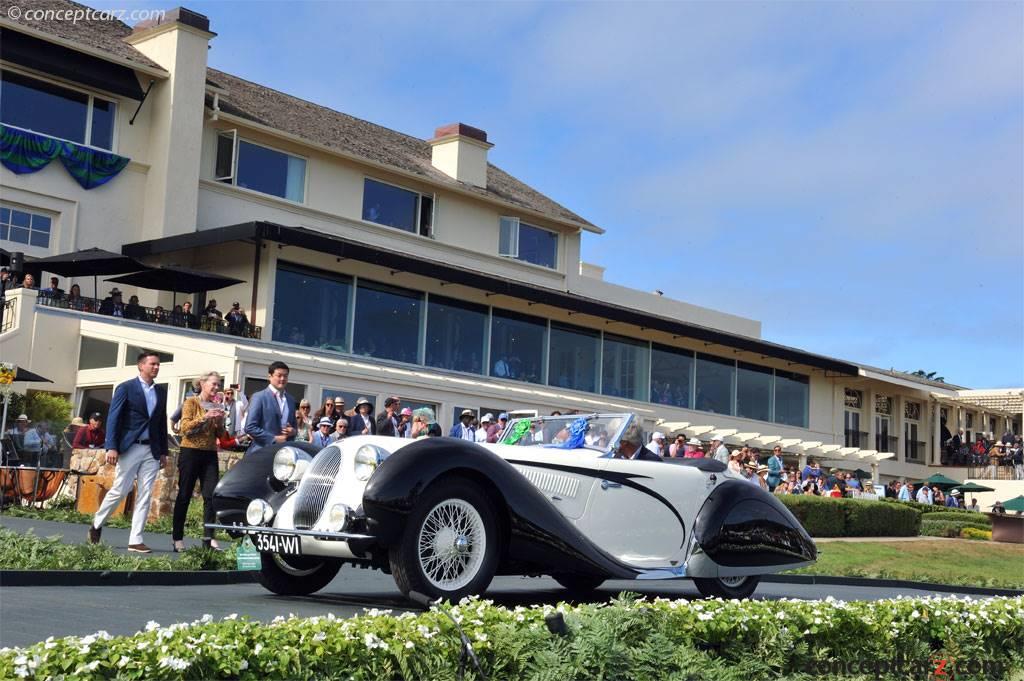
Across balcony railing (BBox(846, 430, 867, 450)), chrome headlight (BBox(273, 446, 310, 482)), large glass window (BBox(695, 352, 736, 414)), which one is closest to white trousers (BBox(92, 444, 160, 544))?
chrome headlight (BBox(273, 446, 310, 482))

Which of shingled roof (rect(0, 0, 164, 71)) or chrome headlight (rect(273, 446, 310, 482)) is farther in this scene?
shingled roof (rect(0, 0, 164, 71))

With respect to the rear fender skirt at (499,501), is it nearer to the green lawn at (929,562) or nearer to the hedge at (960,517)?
the green lawn at (929,562)

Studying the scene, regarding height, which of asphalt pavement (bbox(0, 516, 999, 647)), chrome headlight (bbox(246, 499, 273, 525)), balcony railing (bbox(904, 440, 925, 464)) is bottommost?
asphalt pavement (bbox(0, 516, 999, 647))

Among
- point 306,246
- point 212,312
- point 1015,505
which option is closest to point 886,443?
point 1015,505

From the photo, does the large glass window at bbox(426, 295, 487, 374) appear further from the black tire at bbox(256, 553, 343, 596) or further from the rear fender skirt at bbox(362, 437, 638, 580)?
the rear fender skirt at bbox(362, 437, 638, 580)

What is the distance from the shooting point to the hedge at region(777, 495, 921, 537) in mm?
25984

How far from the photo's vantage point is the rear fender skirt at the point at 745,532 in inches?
400

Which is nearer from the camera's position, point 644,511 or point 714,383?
point 644,511

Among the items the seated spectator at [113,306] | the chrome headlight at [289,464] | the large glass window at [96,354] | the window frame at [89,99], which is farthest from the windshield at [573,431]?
the window frame at [89,99]

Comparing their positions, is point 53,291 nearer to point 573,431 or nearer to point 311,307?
point 311,307

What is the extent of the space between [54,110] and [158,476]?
15.2 m

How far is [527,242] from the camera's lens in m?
41.4

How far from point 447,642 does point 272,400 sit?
24.4 feet

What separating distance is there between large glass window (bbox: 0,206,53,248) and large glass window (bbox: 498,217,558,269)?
15.8m
